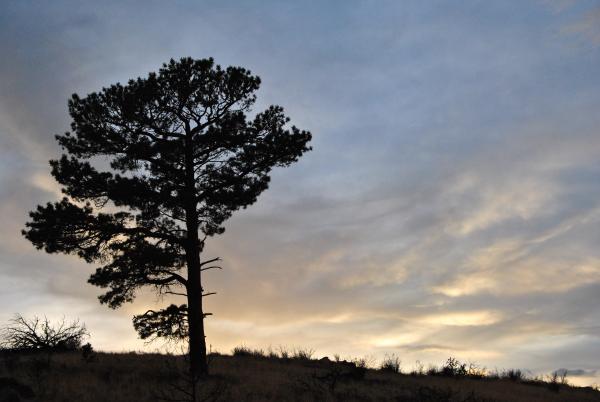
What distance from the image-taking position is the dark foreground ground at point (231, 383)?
16.2m

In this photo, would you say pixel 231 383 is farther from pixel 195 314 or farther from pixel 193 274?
pixel 193 274

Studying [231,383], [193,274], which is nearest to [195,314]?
[193,274]

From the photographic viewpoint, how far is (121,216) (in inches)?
813

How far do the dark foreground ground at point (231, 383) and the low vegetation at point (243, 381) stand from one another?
29 mm

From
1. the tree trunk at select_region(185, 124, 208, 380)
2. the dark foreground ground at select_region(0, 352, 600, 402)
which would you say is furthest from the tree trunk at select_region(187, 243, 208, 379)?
the dark foreground ground at select_region(0, 352, 600, 402)

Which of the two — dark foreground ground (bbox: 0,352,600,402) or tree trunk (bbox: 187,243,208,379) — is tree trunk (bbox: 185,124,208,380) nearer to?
tree trunk (bbox: 187,243,208,379)

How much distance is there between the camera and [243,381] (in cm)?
1961

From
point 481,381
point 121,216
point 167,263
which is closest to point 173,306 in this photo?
point 167,263

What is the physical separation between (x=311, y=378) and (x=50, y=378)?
934cm

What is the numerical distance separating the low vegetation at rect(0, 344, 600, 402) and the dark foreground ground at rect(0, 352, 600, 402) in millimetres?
29

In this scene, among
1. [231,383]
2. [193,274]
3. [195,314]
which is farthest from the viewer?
[193,274]

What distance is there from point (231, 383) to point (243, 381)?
712 millimetres

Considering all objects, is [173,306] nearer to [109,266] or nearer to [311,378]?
[109,266]

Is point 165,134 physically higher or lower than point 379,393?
higher
